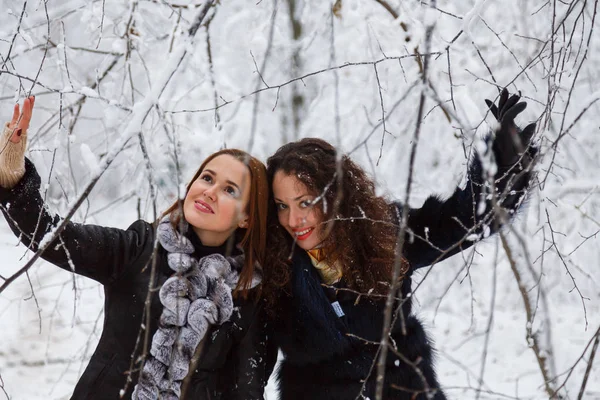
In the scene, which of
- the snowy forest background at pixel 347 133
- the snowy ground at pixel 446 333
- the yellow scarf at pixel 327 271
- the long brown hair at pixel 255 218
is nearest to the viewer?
the long brown hair at pixel 255 218

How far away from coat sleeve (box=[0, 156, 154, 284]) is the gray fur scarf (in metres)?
0.10

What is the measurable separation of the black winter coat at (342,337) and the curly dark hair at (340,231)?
2.3 inches

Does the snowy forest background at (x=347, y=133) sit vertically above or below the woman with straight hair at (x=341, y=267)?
above

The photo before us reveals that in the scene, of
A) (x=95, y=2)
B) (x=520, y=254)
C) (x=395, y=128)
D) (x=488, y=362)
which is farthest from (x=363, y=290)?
(x=488, y=362)

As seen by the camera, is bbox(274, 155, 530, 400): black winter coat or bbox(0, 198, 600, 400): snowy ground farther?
bbox(0, 198, 600, 400): snowy ground

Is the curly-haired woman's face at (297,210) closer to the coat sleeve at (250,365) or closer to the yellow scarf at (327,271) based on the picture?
the yellow scarf at (327,271)

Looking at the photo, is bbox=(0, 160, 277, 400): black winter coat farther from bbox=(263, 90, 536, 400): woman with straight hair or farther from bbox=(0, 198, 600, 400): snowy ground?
bbox=(0, 198, 600, 400): snowy ground

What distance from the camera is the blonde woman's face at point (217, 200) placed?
6.49ft

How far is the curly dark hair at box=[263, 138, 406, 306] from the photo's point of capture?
2.13 metres

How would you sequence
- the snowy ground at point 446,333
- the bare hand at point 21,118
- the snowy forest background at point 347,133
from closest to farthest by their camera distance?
the bare hand at point 21,118 < the snowy forest background at point 347,133 < the snowy ground at point 446,333

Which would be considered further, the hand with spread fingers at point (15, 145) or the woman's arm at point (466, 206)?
the woman's arm at point (466, 206)

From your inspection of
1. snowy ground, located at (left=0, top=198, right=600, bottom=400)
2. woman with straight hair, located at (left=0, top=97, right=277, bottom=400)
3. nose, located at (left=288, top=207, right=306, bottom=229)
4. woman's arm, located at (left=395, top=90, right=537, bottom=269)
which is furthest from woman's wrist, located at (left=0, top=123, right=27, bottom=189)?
snowy ground, located at (left=0, top=198, right=600, bottom=400)

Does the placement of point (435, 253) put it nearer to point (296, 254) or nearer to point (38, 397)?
point (296, 254)

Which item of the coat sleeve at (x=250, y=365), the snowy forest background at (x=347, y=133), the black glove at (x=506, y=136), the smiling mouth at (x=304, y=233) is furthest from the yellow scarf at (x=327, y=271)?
the black glove at (x=506, y=136)
